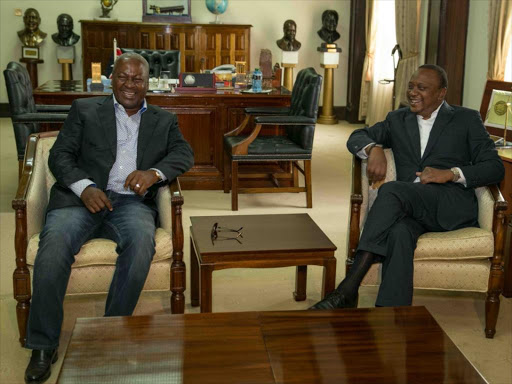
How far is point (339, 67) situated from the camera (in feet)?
35.4

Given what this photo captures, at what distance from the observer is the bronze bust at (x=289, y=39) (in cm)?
996

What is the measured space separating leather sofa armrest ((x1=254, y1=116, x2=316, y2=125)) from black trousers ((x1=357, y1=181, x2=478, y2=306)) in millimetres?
2025

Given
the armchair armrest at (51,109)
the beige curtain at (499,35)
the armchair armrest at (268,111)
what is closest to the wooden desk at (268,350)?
the armchair armrest at (268,111)

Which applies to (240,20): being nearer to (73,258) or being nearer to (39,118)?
(39,118)

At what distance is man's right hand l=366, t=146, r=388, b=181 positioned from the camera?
3.64m

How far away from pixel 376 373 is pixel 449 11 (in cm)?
526

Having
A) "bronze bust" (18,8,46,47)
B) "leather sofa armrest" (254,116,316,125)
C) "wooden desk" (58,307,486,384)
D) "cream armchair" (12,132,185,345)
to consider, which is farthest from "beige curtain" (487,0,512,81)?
"bronze bust" (18,8,46,47)

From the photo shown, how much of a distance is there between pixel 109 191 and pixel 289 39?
693cm

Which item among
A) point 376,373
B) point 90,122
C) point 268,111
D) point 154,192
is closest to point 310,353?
point 376,373

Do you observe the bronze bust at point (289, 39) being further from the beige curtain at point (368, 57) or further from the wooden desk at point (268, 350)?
the wooden desk at point (268, 350)

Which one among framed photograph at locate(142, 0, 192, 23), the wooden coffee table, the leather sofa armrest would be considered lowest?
→ the wooden coffee table

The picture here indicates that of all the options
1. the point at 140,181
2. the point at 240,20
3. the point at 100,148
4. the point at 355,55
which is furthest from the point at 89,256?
the point at 240,20

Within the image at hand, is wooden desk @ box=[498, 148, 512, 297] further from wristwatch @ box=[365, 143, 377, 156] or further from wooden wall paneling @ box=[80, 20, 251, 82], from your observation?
wooden wall paneling @ box=[80, 20, 251, 82]

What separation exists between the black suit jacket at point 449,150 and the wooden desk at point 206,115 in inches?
93.3
